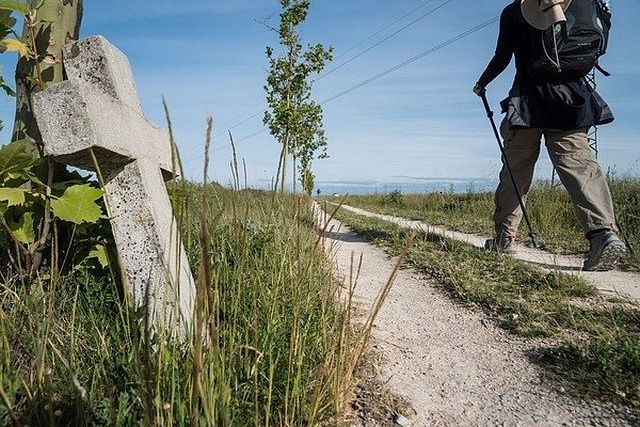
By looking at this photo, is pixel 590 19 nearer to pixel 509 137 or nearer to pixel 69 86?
pixel 509 137

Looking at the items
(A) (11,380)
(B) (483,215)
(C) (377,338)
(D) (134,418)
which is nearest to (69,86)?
(A) (11,380)

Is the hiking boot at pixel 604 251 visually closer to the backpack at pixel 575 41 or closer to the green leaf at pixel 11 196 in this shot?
the backpack at pixel 575 41

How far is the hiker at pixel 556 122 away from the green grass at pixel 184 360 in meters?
2.76

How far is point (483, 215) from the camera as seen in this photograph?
8688mm

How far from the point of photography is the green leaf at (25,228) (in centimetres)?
185

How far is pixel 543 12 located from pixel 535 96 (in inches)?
28.4

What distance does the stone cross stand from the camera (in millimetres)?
1646

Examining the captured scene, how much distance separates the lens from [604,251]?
368 centimetres

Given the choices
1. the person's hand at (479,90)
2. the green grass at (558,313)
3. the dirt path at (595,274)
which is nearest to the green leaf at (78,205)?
the green grass at (558,313)

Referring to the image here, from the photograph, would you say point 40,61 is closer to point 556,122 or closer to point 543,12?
point 543,12

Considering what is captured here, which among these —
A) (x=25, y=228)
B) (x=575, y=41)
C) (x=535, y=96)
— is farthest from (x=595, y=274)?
(x=25, y=228)

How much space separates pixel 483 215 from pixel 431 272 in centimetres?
549

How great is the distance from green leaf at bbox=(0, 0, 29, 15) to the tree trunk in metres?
0.29

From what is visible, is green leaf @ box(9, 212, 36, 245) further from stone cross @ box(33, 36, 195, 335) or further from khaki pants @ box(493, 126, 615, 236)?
khaki pants @ box(493, 126, 615, 236)
